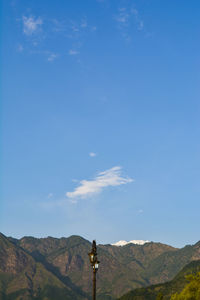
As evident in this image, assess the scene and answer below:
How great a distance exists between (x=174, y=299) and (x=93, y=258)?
163ft

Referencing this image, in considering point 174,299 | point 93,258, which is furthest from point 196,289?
point 93,258

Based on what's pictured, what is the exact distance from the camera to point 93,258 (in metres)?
27.9

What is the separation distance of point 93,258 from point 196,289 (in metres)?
40.2

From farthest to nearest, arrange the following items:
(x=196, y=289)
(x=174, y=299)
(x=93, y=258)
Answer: (x=174, y=299) → (x=196, y=289) → (x=93, y=258)

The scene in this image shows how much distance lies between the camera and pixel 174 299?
7150 cm

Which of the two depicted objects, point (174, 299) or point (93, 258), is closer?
point (93, 258)

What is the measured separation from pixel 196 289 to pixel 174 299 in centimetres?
1073

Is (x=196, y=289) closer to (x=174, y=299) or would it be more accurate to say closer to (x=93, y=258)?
(x=174, y=299)

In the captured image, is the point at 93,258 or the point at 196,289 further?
the point at 196,289

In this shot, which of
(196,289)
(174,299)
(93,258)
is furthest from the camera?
(174,299)

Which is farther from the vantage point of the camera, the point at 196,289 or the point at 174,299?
the point at 174,299
